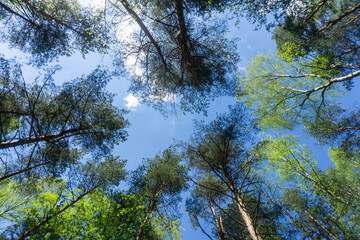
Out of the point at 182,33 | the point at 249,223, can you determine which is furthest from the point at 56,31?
the point at 249,223

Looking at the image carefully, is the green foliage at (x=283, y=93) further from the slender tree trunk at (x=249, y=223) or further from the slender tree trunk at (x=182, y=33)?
the slender tree trunk at (x=249, y=223)

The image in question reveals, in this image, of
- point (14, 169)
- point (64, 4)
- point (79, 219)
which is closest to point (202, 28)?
Result: point (64, 4)

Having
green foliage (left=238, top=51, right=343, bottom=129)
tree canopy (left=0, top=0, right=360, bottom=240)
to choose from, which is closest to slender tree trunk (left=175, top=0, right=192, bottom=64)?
tree canopy (left=0, top=0, right=360, bottom=240)

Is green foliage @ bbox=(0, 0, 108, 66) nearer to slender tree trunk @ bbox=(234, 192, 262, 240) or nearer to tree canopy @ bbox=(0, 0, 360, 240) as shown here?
tree canopy @ bbox=(0, 0, 360, 240)

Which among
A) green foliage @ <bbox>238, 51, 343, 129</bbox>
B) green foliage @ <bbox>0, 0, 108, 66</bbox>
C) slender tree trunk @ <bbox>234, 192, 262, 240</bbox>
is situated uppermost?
green foliage @ <bbox>0, 0, 108, 66</bbox>

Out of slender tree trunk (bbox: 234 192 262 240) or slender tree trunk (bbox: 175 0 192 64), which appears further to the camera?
slender tree trunk (bbox: 175 0 192 64)

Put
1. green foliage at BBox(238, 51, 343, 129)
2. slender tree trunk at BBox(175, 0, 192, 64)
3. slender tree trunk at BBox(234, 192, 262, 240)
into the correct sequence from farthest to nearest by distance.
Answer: green foliage at BBox(238, 51, 343, 129) < slender tree trunk at BBox(175, 0, 192, 64) < slender tree trunk at BBox(234, 192, 262, 240)

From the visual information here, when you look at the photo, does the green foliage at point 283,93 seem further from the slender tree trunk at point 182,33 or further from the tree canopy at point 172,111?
the slender tree trunk at point 182,33

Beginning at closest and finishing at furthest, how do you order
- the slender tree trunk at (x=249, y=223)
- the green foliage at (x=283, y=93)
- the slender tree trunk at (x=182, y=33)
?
the slender tree trunk at (x=249, y=223) < the slender tree trunk at (x=182, y=33) < the green foliage at (x=283, y=93)

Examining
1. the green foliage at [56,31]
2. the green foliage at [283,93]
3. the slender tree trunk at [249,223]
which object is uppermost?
the green foliage at [56,31]

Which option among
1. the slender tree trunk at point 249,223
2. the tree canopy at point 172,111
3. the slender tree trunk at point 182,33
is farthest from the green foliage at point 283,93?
the slender tree trunk at point 249,223

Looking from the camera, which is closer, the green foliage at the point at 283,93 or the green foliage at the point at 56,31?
the green foliage at the point at 56,31

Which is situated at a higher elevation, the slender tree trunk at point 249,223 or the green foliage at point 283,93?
the green foliage at point 283,93

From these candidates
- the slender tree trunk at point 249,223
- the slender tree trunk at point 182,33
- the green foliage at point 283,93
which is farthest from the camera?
the green foliage at point 283,93
